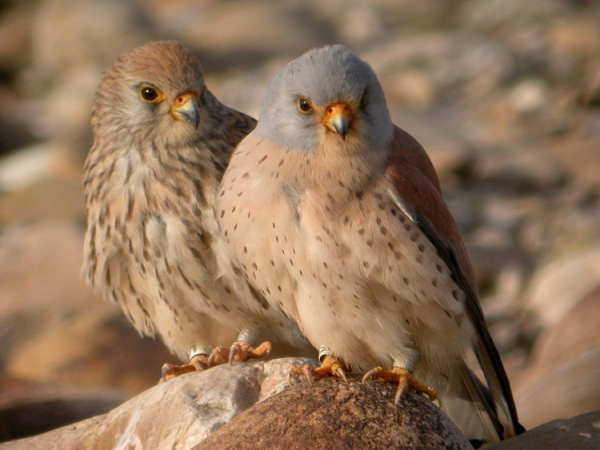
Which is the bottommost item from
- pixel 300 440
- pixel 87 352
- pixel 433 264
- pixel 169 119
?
pixel 87 352

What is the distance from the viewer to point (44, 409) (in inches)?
265

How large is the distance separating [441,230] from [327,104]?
752 millimetres

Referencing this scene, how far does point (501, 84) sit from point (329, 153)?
11.1 m

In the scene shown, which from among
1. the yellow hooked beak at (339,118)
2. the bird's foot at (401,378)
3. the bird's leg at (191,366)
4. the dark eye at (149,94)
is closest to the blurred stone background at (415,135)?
the bird's leg at (191,366)

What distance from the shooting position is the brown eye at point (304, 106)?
4.59 metres

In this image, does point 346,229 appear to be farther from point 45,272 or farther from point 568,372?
point 45,272

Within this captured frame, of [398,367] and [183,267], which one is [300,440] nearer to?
[398,367]

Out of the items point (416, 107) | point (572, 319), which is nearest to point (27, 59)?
point (416, 107)

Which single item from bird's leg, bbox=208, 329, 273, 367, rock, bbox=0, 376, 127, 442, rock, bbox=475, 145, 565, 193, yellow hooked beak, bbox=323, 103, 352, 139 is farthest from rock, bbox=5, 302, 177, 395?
rock, bbox=475, 145, 565, 193

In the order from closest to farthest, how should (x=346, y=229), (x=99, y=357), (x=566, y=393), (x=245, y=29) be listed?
1. (x=346, y=229)
2. (x=566, y=393)
3. (x=99, y=357)
4. (x=245, y=29)

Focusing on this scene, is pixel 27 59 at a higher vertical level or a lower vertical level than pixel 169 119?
lower

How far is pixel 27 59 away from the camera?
2055 centimetres

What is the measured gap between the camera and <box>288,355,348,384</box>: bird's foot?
4.69 metres

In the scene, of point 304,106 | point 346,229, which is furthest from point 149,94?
point 346,229
